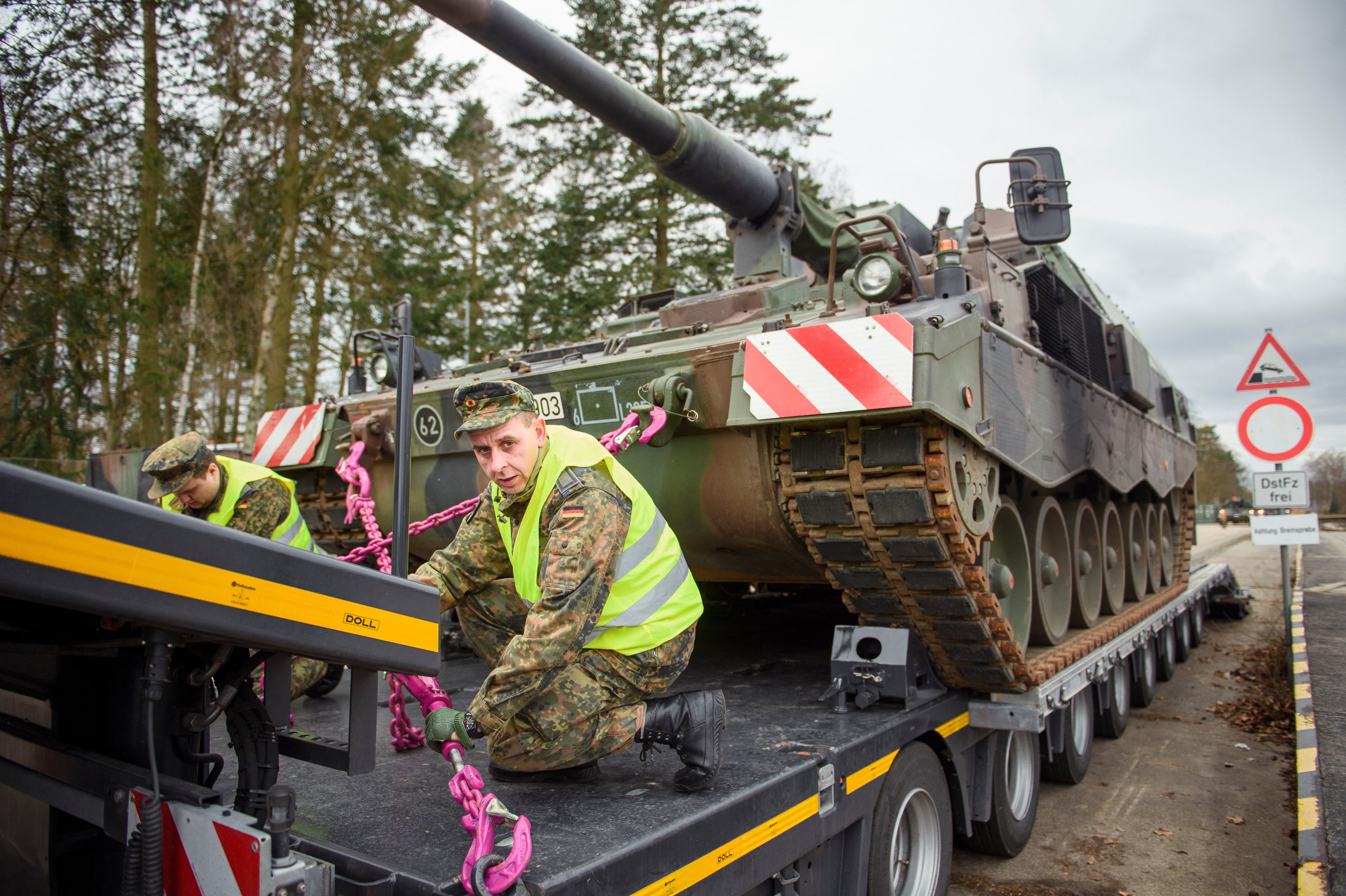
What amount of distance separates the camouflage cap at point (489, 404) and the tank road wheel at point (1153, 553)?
276 inches

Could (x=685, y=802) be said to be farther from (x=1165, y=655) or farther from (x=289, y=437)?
(x=1165, y=655)

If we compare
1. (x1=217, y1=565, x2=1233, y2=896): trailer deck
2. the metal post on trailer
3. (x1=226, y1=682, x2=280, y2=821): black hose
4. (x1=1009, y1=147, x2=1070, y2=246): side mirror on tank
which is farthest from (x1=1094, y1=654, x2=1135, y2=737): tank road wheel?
(x1=226, y1=682, x2=280, y2=821): black hose

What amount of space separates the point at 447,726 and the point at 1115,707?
5419 millimetres

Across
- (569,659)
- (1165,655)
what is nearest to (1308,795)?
(569,659)

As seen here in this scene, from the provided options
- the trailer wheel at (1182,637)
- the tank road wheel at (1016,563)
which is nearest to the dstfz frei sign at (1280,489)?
the trailer wheel at (1182,637)

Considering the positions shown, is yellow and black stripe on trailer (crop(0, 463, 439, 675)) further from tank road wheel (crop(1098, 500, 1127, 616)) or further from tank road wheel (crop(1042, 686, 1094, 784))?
tank road wheel (crop(1098, 500, 1127, 616))

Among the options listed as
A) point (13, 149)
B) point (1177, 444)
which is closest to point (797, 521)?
point (1177, 444)

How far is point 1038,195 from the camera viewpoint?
13.6 ft

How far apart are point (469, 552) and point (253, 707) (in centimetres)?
97

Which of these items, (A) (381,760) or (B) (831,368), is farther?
(B) (831,368)

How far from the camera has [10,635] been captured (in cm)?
182

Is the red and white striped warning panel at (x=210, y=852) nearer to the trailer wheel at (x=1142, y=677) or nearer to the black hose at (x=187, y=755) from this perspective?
the black hose at (x=187, y=755)

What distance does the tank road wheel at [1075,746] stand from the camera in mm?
5262

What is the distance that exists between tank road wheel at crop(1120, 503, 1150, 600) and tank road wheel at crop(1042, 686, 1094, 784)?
6.60ft
